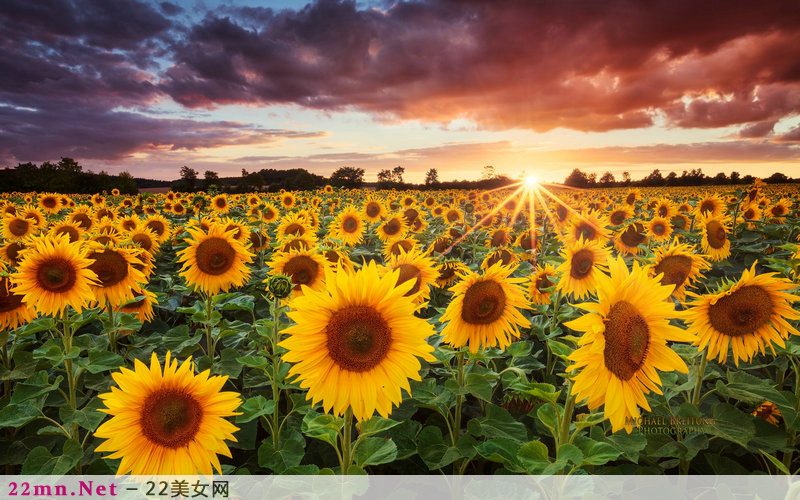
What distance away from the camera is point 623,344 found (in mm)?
1938

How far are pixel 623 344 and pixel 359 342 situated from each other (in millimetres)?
1301

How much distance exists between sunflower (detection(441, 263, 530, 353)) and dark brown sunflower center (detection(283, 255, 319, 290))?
5.91 ft

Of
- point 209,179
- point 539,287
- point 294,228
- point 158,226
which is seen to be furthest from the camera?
point 209,179

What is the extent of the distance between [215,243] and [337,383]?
8.90ft

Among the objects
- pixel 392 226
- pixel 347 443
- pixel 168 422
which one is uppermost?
pixel 392 226

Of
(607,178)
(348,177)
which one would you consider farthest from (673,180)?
(348,177)

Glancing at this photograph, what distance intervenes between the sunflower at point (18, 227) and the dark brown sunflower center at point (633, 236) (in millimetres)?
10995

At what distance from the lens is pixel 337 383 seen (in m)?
2.16

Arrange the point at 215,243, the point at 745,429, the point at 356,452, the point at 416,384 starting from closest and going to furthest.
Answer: the point at 356,452
the point at 745,429
the point at 416,384
the point at 215,243

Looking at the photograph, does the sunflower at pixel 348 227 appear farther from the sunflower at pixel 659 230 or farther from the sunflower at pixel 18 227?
the sunflower at pixel 659 230

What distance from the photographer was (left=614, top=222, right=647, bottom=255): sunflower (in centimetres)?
715

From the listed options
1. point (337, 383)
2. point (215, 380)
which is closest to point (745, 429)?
point (337, 383)

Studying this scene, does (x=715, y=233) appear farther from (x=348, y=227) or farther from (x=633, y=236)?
(x=348, y=227)

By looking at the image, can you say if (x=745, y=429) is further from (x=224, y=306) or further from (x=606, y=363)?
(x=224, y=306)
